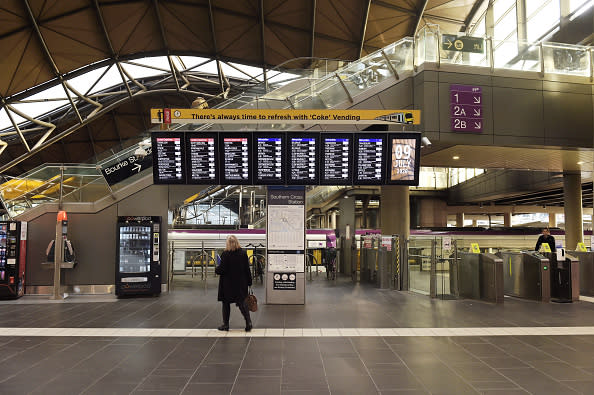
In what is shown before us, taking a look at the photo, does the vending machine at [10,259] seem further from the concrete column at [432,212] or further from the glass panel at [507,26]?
the concrete column at [432,212]

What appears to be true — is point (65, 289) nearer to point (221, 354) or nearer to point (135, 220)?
point (135, 220)

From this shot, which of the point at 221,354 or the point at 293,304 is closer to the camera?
the point at 221,354

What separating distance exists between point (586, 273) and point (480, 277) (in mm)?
3853

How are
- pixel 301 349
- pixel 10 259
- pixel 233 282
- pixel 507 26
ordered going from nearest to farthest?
pixel 301 349, pixel 233 282, pixel 10 259, pixel 507 26

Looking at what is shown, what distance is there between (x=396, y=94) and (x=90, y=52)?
20006mm

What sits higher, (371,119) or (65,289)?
(371,119)

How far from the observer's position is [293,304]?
424 inches

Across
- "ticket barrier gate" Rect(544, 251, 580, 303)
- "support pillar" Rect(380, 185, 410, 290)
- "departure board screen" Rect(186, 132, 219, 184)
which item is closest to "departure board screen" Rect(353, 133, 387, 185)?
"departure board screen" Rect(186, 132, 219, 184)

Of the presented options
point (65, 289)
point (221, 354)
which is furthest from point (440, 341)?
point (65, 289)

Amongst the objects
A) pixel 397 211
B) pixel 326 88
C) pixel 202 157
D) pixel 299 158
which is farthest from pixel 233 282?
pixel 397 211

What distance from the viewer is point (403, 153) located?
36.5ft

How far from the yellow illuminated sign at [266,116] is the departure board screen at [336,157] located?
499 millimetres

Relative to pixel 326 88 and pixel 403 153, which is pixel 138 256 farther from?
pixel 403 153

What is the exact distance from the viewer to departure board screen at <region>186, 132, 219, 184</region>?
36.2ft
